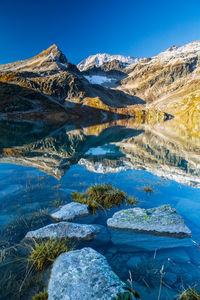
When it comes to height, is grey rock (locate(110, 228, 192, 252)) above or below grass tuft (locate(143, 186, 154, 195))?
above

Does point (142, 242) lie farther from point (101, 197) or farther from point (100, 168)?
point (100, 168)

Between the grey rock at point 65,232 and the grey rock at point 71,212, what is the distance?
1.21 meters

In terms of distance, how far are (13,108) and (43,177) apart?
140577 mm

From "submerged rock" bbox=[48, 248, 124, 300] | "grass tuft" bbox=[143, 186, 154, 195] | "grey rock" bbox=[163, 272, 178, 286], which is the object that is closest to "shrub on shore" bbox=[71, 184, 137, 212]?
"grass tuft" bbox=[143, 186, 154, 195]

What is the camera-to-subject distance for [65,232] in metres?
6.11

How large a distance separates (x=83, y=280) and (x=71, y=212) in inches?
171

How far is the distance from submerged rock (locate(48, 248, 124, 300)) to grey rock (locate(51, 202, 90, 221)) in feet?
10.0

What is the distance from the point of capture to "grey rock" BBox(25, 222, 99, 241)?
5961 mm

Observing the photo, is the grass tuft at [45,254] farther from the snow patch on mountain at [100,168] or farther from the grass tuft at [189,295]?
the snow patch on mountain at [100,168]

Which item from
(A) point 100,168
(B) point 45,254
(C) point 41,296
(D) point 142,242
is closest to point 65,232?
(B) point 45,254

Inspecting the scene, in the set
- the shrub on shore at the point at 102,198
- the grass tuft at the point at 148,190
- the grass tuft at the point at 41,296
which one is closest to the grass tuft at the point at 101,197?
the shrub on shore at the point at 102,198

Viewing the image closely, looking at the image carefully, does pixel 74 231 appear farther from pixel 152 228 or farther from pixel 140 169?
pixel 140 169

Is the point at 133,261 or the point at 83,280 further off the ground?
the point at 83,280

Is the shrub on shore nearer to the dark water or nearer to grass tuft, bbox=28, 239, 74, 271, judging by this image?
the dark water
